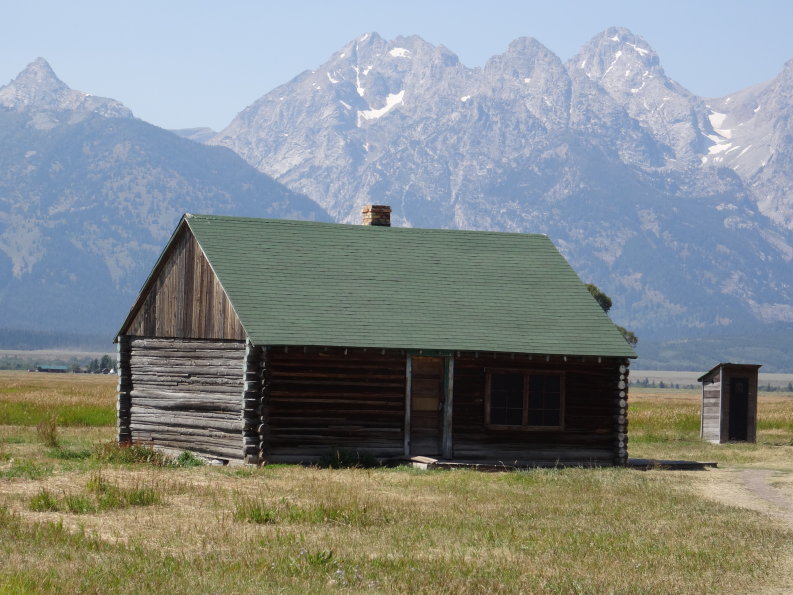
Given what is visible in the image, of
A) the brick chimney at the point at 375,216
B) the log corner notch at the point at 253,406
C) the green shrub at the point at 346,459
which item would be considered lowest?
the green shrub at the point at 346,459

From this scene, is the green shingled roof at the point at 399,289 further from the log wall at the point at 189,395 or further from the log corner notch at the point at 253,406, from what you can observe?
the log wall at the point at 189,395

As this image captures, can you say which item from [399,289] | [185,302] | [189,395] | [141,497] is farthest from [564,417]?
[141,497]

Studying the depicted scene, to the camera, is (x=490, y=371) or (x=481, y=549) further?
(x=490, y=371)

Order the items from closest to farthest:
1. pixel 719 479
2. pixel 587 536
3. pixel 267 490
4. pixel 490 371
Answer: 1. pixel 587 536
2. pixel 267 490
3. pixel 719 479
4. pixel 490 371

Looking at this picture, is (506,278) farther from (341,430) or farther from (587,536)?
(587,536)

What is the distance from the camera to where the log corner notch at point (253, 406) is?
28375 millimetres

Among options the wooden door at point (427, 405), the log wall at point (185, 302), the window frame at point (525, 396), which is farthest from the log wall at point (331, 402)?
the window frame at point (525, 396)

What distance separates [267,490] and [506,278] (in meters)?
13.2

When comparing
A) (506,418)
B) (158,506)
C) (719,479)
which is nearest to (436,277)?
(506,418)

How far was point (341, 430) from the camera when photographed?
29359 mm

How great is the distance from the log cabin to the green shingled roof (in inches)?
2.1

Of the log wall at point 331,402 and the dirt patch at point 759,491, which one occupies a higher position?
the log wall at point 331,402

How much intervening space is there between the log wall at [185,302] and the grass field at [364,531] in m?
3.75

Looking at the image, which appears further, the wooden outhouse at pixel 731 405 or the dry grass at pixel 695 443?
the wooden outhouse at pixel 731 405
